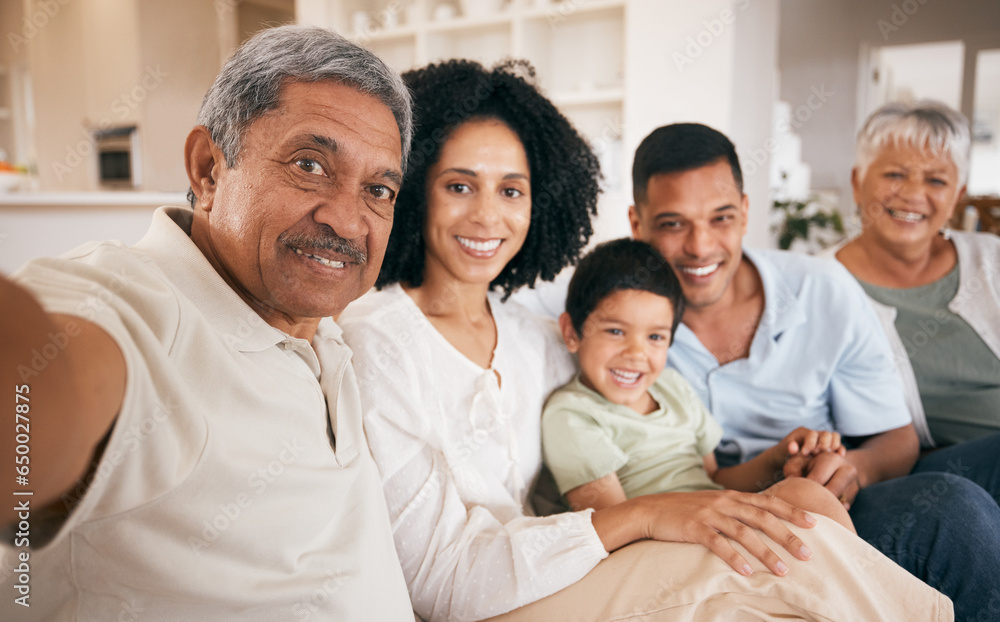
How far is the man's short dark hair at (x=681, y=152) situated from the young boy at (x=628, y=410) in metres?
0.24

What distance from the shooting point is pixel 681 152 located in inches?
65.2

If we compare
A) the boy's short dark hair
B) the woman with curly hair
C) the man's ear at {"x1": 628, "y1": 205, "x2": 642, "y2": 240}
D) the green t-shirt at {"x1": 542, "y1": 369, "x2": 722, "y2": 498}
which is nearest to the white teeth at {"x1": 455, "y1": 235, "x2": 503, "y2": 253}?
the woman with curly hair

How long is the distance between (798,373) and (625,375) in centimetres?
51

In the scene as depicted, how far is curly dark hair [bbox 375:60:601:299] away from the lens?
1434 mm

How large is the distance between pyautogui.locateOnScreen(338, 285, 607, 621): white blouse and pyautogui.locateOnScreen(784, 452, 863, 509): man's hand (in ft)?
1.72

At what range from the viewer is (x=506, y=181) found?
55.7 inches

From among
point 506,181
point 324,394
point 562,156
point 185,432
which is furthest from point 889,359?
point 185,432

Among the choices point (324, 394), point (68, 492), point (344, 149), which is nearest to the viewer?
point (68, 492)

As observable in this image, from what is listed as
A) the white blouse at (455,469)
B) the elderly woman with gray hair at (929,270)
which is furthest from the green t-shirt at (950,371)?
the white blouse at (455,469)

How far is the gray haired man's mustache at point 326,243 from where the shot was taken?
89 centimetres

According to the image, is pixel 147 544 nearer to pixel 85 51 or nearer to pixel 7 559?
pixel 7 559

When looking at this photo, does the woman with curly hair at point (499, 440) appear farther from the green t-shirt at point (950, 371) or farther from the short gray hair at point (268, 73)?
the green t-shirt at point (950, 371)

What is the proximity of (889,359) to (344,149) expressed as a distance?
5.00 feet

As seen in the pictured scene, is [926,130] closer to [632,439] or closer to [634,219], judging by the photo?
[634,219]
